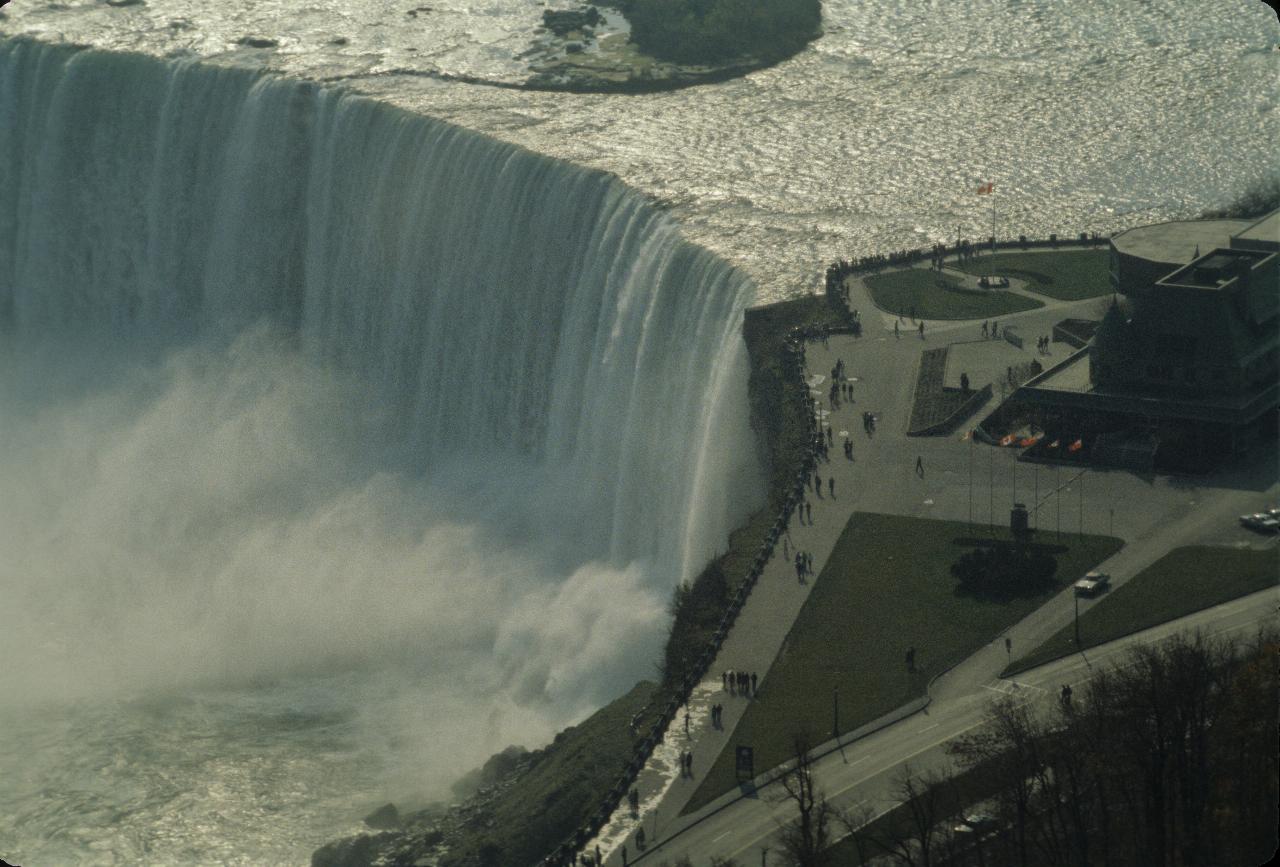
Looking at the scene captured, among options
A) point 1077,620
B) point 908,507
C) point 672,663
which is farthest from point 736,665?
point 908,507

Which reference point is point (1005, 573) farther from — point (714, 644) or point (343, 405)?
point (343, 405)

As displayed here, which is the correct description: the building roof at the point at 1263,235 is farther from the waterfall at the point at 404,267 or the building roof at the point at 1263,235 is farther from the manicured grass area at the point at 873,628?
the waterfall at the point at 404,267

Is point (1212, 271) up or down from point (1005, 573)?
up

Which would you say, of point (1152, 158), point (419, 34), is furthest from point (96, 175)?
point (1152, 158)

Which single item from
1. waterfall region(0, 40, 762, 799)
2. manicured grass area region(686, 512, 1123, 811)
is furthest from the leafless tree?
waterfall region(0, 40, 762, 799)

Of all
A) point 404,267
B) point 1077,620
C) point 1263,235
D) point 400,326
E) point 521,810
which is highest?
point 1263,235

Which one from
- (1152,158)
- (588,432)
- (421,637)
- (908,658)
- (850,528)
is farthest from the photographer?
(1152,158)

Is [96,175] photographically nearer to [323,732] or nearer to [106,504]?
[106,504]

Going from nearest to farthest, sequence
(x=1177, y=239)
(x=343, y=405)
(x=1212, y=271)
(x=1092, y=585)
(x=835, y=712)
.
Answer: (x=835, y=712)
(x=1092, y=585)
(x=1212, y=271)
(x=1177, y=239)
(x=343, y=405)
